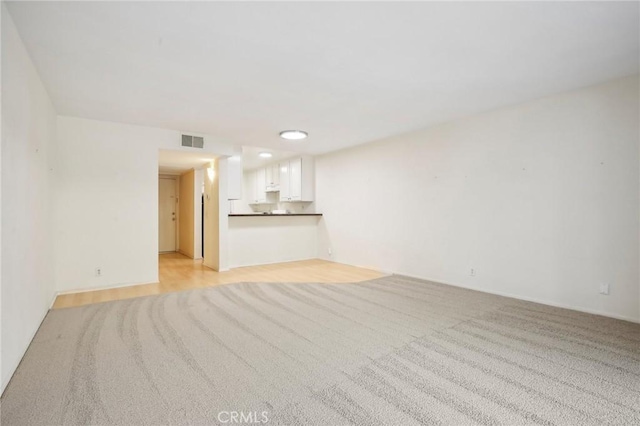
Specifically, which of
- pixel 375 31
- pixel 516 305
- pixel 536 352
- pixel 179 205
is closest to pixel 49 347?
pixel 375 31

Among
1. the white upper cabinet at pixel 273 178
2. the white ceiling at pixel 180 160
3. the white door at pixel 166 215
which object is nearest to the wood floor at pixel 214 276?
the white door at pixel 166 215

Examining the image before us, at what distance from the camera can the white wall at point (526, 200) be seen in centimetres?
301

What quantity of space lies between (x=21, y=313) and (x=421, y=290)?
4.09m

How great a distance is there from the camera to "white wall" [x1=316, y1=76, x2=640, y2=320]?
9.86ft

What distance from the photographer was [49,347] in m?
2.39

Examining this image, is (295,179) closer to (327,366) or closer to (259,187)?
(259,187)

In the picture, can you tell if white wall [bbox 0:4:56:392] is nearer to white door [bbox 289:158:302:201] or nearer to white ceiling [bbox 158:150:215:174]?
white ceiling [bbox 158:150:215:174]

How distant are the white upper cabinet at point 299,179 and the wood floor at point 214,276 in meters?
1.57

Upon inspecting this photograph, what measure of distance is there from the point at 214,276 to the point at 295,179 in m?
3.02

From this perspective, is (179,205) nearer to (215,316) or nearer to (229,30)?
(215,316)

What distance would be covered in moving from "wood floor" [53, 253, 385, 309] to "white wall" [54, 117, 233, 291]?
29 cm

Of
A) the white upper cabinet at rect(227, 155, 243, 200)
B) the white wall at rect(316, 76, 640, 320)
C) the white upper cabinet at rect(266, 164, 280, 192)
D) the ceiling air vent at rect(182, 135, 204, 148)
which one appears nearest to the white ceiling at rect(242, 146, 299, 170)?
the white upper cabinet at rect(266, 164, 280, 192)

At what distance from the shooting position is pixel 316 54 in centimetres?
247

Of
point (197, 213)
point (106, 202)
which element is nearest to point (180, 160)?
point (197, 213)
